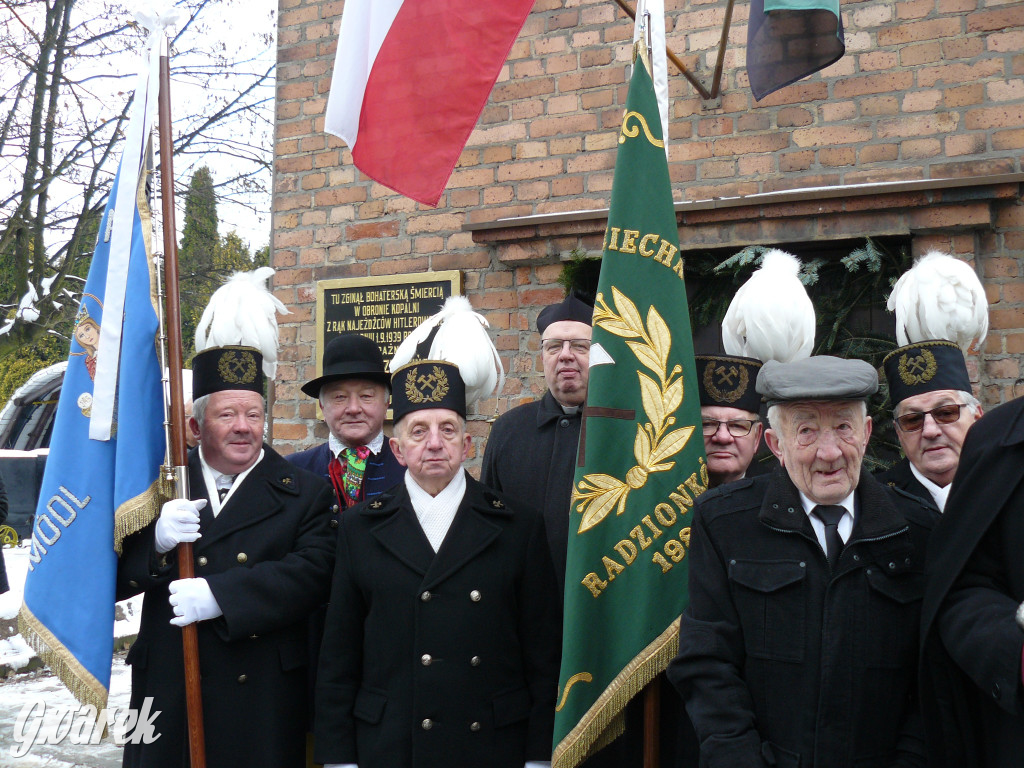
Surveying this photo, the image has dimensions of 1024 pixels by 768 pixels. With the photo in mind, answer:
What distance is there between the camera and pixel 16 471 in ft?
36.8

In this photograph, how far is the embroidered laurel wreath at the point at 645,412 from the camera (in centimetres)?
261

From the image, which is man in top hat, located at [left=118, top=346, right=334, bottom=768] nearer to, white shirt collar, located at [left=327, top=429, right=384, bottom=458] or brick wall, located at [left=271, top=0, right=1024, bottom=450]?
white shirt collar, located at [left=327, top=429, right=384, bottom=458]

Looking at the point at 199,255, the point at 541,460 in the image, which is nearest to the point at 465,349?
the point at 541,460

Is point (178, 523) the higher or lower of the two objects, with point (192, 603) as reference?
higher

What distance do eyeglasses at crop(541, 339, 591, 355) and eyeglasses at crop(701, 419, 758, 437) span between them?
580 mm

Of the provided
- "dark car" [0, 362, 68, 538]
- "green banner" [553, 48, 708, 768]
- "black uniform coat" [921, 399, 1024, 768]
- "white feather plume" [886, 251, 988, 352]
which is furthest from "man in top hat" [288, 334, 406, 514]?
"dark car" [0, 362, 68, 538]

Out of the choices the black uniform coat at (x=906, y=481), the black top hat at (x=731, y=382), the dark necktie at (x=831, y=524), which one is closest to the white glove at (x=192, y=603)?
the black top hat at (x=731, y=382)

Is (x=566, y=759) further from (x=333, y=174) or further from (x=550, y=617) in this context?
(x=333, y=174)

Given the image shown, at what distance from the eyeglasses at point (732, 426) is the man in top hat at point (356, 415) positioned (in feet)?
4.06

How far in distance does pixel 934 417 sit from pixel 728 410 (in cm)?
61

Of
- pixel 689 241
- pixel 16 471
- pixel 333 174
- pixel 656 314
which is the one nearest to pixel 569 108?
pixel 689 241

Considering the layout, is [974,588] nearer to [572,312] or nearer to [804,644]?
[804,644]

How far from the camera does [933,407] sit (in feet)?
9.20

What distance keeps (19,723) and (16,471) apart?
6926 millimetres
